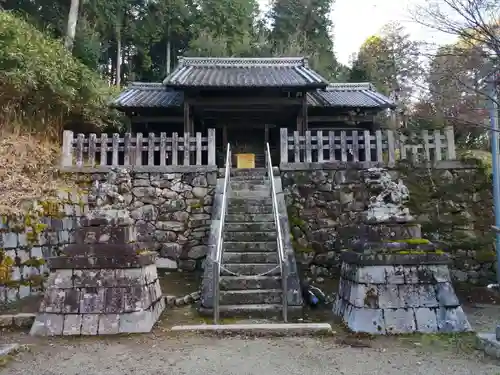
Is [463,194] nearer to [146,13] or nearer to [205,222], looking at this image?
[205,222]

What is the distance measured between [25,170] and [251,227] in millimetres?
4852

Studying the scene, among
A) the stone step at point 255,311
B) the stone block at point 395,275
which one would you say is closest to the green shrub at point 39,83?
the stone step at point 255,311

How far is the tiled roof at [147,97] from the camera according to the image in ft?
42.2

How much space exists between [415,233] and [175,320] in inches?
143

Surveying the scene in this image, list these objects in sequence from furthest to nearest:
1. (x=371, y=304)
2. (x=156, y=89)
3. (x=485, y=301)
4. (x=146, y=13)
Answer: (x=146, y=13)
(x=156, y=89)
(x=485, y=301)
(x=371, y=304)

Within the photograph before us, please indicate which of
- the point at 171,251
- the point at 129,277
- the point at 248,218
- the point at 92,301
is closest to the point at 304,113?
the point at 248,218

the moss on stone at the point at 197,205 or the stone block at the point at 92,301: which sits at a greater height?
the moss on stone at the point at 197,205

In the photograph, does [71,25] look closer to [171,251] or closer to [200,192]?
[200,192]

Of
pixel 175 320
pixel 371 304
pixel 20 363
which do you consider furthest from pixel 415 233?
pixel 20 363

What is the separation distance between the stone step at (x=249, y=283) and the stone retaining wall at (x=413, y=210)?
6.38ft

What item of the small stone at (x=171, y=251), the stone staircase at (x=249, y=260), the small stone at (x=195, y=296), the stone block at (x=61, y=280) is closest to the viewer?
the stone block at (x=61, y=280)

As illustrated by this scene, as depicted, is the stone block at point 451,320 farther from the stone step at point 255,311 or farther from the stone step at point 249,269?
the stone step at point 249,269

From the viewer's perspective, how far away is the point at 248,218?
794cm

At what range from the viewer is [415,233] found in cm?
555
